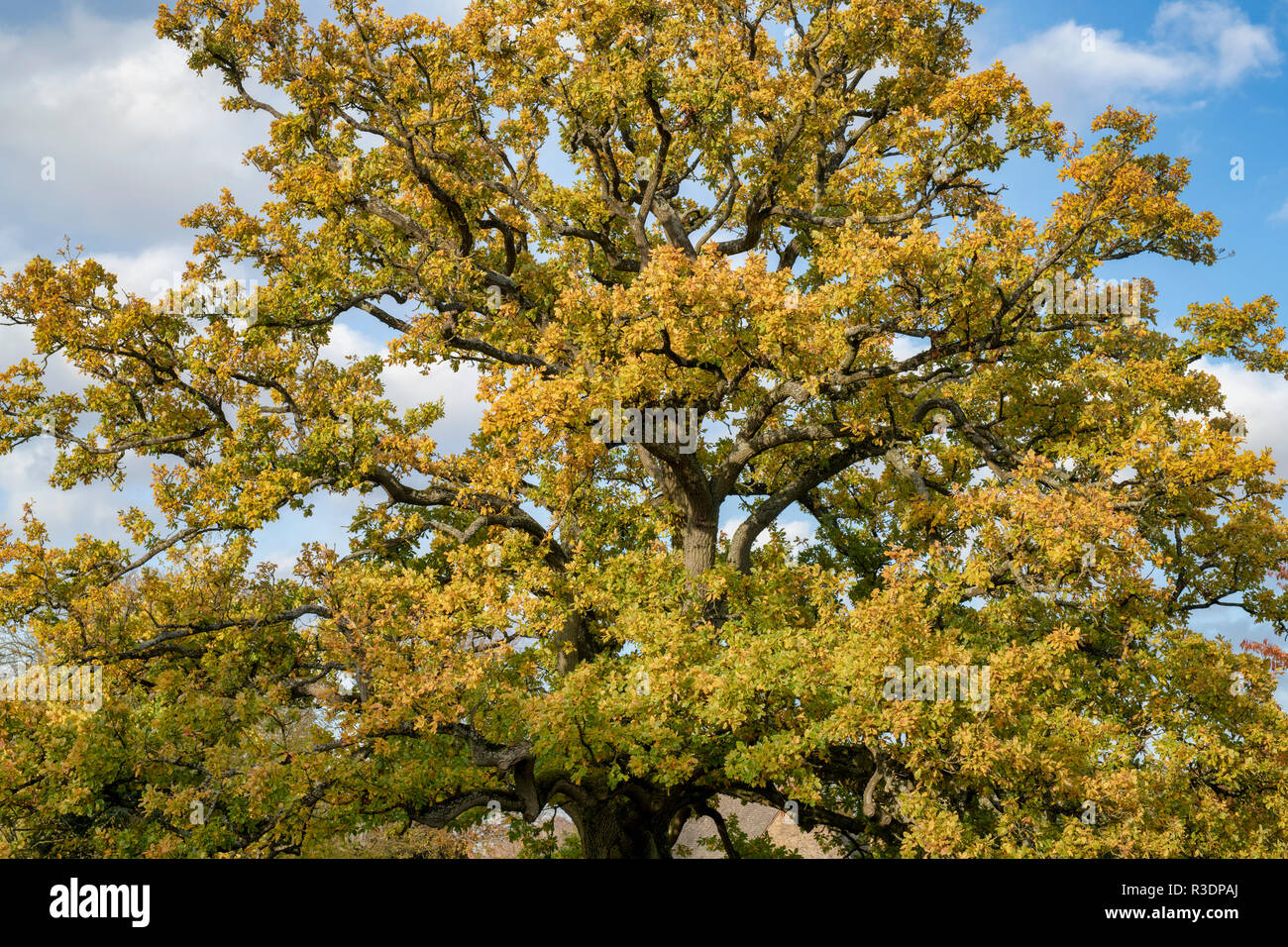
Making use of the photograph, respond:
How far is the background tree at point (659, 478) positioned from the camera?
13.2 m

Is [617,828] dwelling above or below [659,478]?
below

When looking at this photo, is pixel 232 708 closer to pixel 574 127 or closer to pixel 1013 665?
pixel 1013 665

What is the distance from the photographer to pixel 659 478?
19.7m

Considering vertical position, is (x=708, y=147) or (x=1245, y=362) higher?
(x=708, y=147)

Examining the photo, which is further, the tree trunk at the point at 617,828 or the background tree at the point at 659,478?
the tree trunk at the point at 617,828

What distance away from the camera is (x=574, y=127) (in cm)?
1998

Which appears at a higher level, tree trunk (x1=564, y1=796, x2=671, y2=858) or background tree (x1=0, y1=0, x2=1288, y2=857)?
background tree (x1=0, y1=0, x2=1288, y2=857)

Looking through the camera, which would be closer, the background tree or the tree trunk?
the background tree

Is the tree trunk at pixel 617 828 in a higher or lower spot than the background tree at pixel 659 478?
lower

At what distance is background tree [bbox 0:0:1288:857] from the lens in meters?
13.2

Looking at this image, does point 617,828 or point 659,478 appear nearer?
point 617,828
